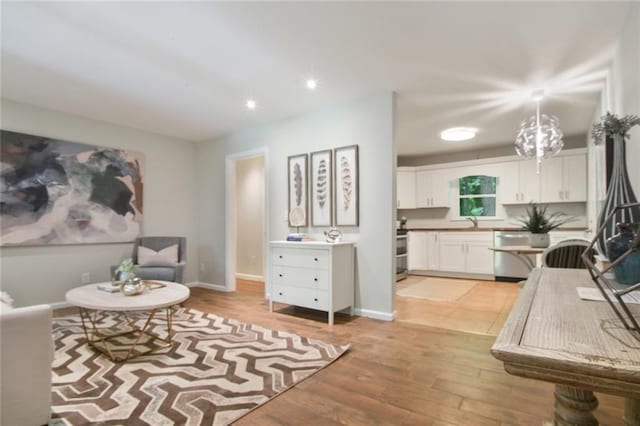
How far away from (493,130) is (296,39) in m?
3.73

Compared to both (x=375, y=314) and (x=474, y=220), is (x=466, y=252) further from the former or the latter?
(x=375, y=314)

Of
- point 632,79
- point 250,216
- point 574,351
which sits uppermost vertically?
point 632,79

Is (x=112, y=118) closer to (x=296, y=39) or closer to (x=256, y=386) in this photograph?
(x=296, y=39)

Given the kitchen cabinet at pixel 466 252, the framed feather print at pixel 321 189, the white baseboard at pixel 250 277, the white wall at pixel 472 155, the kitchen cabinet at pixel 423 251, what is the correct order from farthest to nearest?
the kitchen cabinet at pixel 423 251 → the white baseboard at pixel 250 277 → the kitchen cabinet at pixel 466 252 → the white wall at pixel 472 155 → the framed feather print at pixel 321 189

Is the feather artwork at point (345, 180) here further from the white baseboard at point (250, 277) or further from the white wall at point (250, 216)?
the white baseboard at point (250, 277)

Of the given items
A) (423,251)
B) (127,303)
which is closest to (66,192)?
(127,303)

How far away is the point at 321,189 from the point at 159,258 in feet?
7.47

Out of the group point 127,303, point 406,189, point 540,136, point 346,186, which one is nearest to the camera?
point 127,303

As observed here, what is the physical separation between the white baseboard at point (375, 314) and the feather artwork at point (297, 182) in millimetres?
1481

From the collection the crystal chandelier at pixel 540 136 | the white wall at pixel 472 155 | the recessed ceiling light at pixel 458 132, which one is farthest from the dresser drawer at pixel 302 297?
the white wall at pixel 472 155

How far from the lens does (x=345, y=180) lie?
12.0 ft

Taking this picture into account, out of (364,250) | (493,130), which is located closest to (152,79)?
(364,250)

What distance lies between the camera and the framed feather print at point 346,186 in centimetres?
357

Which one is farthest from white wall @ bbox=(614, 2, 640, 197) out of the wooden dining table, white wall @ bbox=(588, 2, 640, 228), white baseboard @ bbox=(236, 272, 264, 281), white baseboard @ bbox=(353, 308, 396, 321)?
white baseboard @ bbox=(236, 272, 264, 281)
